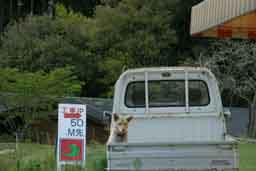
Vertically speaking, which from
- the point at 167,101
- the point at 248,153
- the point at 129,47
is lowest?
the point at 248,153

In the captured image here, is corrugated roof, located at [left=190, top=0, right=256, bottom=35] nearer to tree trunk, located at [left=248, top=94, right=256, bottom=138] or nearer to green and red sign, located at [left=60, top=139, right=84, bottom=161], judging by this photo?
green and red sign, located at [left=60, top=139, right=84, bottom=161]

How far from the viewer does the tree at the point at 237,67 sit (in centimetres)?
3031

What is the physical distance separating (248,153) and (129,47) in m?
17.0

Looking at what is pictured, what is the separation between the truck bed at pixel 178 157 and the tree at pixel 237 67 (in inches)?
871

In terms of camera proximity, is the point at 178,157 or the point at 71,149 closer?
the point at 178,157

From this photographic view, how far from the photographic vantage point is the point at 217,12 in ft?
49.4

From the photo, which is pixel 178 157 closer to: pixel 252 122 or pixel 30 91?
pixel 30 91

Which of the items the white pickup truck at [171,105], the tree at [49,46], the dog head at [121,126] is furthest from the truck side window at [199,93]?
the tree at [49,46]

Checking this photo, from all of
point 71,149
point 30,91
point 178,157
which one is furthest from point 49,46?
point 178,157

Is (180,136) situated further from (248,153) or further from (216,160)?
(248,153)

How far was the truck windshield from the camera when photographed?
11000 millimetres

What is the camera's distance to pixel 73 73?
33.8 m

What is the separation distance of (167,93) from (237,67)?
64.6ft

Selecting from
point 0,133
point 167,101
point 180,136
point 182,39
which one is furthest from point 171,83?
point 182,39
